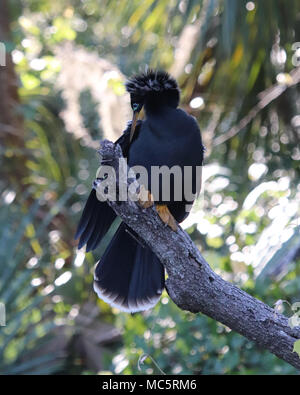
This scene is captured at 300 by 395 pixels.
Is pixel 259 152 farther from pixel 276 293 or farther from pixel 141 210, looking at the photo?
pixel 141 210

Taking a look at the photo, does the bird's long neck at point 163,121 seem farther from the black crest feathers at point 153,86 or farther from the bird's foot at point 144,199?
the bird's foot at point 144,199

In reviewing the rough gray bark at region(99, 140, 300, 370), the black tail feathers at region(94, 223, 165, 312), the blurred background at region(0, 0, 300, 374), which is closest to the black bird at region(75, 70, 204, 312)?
the black tail feathers at region(94, 223, 165, 312)

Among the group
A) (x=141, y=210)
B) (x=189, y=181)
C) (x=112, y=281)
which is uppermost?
(x=141, y=210)

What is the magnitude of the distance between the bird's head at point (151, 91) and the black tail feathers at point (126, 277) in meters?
0.54

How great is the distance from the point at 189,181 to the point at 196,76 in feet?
6.02

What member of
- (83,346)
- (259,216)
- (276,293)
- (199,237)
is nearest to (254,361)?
(276,293)

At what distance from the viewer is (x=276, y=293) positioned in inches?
138

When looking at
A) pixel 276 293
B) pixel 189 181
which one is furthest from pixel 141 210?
pixel 276 293

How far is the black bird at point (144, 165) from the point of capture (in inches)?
118

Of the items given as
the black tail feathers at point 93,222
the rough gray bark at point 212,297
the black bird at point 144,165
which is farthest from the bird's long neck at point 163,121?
the rough gray bark at point 212,297
